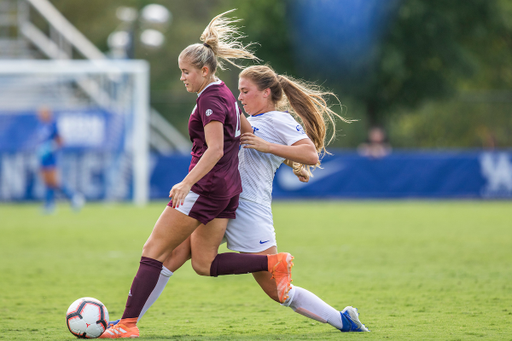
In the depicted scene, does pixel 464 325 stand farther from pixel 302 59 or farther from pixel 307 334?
pixel 302 59

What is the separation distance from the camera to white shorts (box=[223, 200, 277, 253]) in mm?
4605

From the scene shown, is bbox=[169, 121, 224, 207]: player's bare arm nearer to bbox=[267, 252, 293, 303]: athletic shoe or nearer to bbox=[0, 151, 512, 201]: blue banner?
bbox=[267, 252, 293, 303]: athletic shoe

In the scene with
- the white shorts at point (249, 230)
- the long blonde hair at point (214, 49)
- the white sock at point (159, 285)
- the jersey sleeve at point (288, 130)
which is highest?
the long blonde hair at point (214, 49)

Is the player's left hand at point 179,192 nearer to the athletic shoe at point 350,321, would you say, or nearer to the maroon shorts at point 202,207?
the maroon shorts at point 202,207

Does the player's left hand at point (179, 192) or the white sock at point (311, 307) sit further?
the white sock at point (311, 307)

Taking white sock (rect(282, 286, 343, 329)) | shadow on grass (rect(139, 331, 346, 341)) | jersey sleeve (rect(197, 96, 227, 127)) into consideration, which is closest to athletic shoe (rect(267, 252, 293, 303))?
white sock (rect(282, 286, 343, 329))

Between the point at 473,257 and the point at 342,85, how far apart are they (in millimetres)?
17287

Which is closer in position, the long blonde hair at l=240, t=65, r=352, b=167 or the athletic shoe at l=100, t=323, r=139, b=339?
the athletic shoe at l=100, t=323, r=139, b=339

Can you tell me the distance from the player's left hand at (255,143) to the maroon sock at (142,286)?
964 millimetres

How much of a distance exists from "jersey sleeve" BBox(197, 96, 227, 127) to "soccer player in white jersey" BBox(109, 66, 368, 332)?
1.02 feet

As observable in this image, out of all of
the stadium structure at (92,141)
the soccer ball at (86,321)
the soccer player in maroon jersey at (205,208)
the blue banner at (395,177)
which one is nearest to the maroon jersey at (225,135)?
the soccer player in maroon jersey at (205,208)

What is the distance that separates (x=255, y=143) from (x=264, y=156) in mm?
303

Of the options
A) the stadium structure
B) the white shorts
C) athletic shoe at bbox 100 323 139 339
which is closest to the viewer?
athletic shoe at bbox 100 323 139 339

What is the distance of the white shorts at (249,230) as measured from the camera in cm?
461
